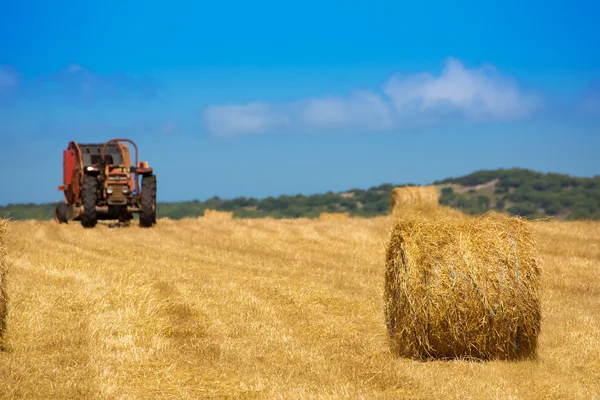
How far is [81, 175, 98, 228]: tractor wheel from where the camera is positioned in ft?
71.9

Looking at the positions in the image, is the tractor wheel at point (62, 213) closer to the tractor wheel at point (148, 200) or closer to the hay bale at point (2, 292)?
the tractor wheel at point (148, 200)

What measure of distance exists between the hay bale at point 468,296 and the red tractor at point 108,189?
48.6ft

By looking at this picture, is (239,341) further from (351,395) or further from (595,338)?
(595,338)

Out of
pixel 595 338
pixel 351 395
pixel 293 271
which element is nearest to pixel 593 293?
pixel 595 338

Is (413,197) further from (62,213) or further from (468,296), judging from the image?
(468,296)

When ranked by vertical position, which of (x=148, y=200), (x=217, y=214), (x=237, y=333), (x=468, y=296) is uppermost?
(x=148, y=200)

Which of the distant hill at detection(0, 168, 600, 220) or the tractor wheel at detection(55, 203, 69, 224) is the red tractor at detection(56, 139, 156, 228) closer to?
the tractor wheel at detection(55, 203, 69, 224)

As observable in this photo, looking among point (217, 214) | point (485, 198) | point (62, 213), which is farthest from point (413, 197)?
point (485, 198)

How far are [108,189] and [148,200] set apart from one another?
3.69 feet

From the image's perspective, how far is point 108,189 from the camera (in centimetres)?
2225

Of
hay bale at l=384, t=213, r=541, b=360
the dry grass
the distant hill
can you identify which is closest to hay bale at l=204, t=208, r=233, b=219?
the dry grass

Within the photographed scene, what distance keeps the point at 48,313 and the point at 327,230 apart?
40.0 ft

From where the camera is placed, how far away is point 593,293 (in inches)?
508

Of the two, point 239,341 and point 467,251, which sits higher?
point 467,251
